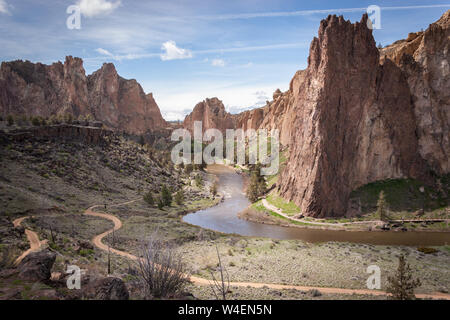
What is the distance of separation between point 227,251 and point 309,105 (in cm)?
3470

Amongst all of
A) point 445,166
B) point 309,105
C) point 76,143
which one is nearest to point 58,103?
point 76,143

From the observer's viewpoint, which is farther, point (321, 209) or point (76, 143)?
point (76, 143)

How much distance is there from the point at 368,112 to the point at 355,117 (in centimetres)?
297

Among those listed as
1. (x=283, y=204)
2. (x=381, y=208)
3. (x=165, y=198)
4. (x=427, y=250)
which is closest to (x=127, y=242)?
(x=165, y=198)

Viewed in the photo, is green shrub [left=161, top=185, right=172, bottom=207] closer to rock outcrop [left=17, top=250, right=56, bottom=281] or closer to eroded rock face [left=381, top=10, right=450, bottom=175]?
rock outcrop [left=17, top=250, right=56, bottom=281]

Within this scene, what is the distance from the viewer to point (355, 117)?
53.4m

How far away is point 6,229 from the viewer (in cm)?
2531

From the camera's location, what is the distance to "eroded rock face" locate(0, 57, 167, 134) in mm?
118312

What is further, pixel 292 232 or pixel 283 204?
pixel 283 204

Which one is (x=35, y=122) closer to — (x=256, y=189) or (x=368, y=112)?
(x=256, y=189)
